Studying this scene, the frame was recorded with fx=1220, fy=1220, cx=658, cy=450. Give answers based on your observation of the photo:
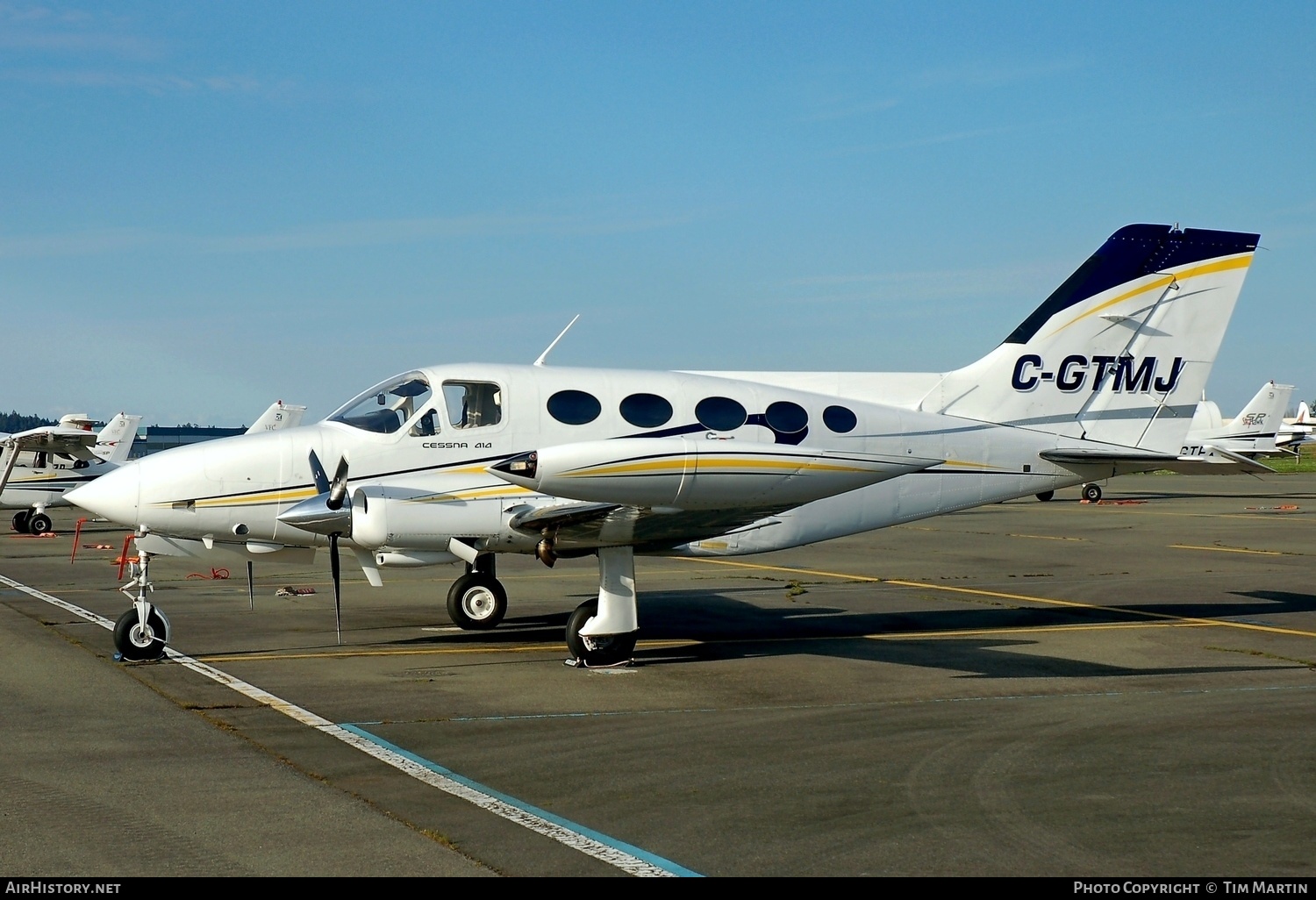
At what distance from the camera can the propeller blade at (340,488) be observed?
39.7 ft

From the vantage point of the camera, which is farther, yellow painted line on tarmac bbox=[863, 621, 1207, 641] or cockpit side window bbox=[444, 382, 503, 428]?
yellow painted line on tarmac bbox=[863, 621, 1207, 641]

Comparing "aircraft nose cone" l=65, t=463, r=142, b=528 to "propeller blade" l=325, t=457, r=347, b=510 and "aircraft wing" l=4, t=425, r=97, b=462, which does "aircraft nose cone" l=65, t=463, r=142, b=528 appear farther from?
"aircraft wing" l=4, t=425, r=97, b=462

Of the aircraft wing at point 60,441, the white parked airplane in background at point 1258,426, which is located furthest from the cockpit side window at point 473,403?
the white parked airplane in background at point 1258,426

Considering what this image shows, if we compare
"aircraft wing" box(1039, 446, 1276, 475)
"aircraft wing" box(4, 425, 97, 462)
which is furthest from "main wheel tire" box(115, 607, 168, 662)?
"aircraft wing" box(4, 425, 97, 462)

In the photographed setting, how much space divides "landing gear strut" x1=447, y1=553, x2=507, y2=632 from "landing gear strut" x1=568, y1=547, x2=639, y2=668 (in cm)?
293

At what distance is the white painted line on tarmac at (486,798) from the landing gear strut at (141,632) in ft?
3.97

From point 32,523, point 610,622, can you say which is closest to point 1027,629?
point 610,622

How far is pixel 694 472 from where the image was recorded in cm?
1101

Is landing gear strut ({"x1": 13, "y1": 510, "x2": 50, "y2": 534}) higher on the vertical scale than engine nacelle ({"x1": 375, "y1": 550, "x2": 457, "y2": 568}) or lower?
lower

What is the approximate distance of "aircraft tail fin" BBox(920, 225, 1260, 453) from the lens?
16.1 meters

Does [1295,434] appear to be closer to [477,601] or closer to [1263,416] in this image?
[1263,416]

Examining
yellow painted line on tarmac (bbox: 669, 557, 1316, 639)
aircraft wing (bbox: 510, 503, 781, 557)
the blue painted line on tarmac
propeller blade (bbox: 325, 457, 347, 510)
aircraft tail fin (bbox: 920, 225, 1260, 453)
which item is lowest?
the blue painted line on tarmac

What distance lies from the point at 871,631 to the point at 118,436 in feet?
128

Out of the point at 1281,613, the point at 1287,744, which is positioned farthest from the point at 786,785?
the point at 1281,613
